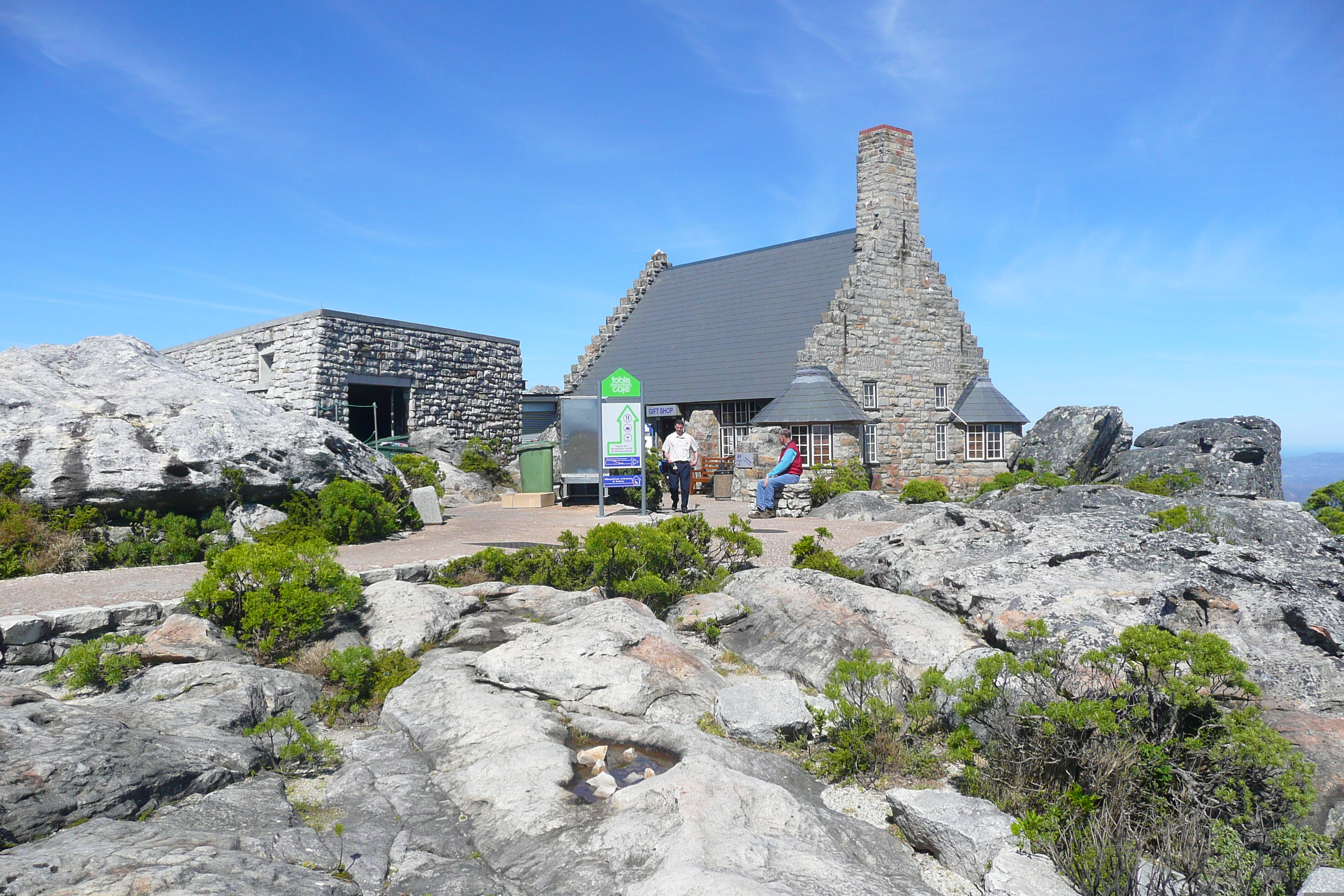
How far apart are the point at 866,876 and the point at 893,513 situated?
11888 mm

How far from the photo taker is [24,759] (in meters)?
4.07

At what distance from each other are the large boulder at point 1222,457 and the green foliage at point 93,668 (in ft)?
63.4

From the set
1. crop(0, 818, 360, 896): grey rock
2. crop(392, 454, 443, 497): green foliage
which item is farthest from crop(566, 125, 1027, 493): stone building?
crop(0, 818, 360, 896): grey rock

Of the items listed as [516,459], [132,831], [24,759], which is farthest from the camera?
[516,459]

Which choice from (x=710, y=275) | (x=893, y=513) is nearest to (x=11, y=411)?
(x=893, y=513)

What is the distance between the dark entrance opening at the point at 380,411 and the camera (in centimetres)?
2244

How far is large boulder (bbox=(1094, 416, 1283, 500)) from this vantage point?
60.5 ft

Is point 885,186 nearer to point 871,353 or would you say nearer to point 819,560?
point 871,353

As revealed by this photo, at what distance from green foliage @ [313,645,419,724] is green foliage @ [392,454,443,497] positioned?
9763 millimetres

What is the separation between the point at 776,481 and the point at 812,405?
5893mm

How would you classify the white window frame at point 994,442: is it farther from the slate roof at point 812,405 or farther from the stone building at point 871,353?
the slate roof at point 812,405

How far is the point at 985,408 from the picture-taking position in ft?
82.5

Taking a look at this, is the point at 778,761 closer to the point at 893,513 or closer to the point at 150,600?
the point at 150,600

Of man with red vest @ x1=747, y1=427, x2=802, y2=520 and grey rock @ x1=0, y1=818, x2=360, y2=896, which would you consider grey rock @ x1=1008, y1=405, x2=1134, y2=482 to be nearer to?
man with red vest @ x1=747, y1=427, x2=802, y2=520
